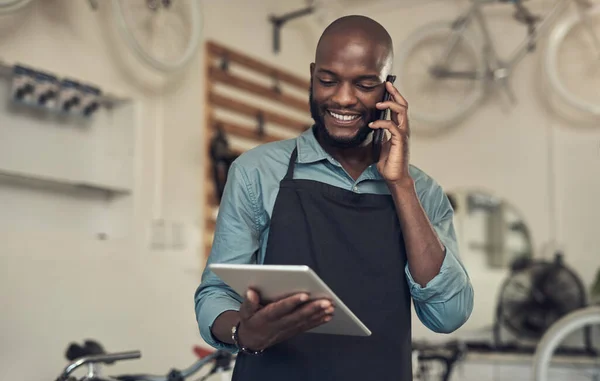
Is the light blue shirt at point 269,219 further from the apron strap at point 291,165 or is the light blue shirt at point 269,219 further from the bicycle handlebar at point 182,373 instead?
the bicycle handlebar at point 182,373

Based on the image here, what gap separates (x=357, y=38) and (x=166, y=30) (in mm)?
3223

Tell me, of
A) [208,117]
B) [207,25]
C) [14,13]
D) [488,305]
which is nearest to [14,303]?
[14,13]

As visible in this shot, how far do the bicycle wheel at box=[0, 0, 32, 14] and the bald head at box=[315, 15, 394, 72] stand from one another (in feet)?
7.22

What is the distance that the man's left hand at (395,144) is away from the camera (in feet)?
4.54

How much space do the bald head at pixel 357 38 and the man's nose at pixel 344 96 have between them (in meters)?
0.07

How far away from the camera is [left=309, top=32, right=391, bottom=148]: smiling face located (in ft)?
4.63

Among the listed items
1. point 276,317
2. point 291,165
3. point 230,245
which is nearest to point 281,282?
point 276,317

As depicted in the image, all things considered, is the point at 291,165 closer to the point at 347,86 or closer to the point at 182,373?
the point at 347,86

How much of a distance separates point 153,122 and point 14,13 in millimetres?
1066

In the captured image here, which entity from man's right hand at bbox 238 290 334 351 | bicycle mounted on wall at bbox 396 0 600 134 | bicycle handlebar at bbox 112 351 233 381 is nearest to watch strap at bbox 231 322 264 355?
man's right hand at bbox 238 290 334 351

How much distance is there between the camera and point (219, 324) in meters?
1.28

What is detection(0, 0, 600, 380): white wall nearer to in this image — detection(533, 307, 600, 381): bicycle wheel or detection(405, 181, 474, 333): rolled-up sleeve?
detection(533, 307, 600, 381): bicycle wheel

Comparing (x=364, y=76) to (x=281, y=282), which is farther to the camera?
(x=364, y=76)

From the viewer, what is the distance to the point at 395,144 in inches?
55.1
